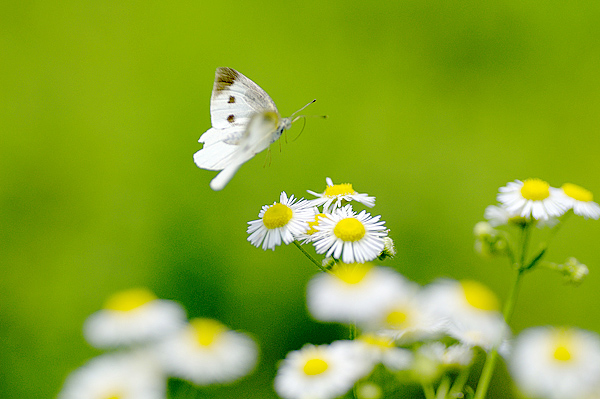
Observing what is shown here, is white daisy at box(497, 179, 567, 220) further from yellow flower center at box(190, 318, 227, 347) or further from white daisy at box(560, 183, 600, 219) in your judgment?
yellow flower center at box(190, 318, 227, 347)

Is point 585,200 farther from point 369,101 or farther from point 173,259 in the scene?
point 369,101

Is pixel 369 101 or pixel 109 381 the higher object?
pixel 369 101

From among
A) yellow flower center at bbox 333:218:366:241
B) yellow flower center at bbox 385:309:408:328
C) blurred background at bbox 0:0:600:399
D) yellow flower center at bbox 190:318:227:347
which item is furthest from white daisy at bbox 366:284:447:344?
blurred background at bbox 0:0:600:399

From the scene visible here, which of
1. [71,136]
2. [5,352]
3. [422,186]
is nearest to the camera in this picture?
[5,352]

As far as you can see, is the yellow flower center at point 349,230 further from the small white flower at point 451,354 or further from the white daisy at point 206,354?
the white daisy at point 206,354

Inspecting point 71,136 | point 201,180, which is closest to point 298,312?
point 201,180

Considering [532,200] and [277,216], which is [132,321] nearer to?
[277,216]
